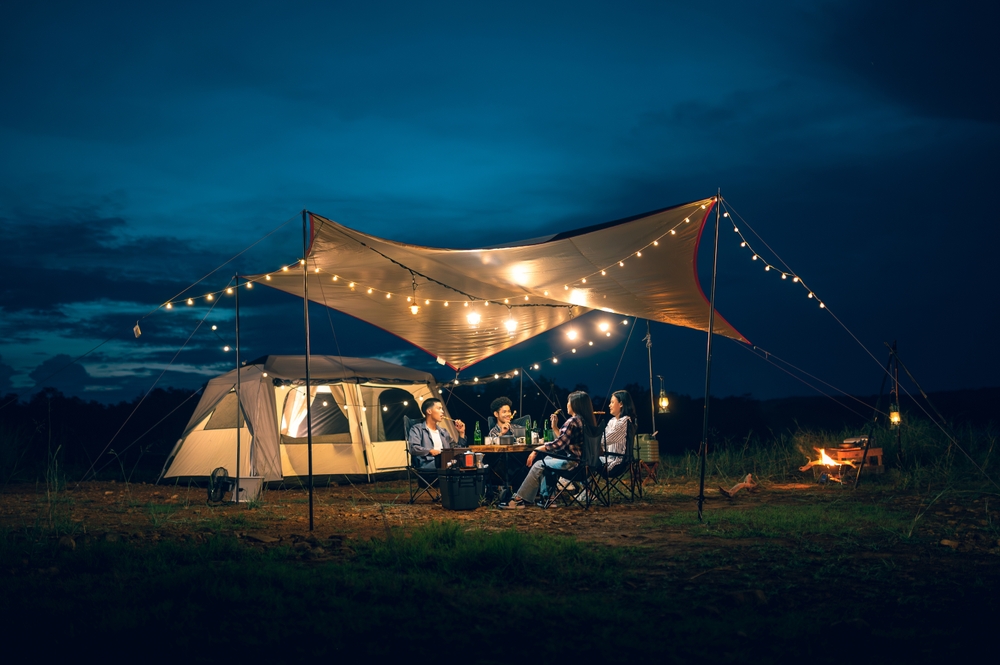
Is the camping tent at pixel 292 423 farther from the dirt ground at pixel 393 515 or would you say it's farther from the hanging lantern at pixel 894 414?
the hanging lantern at pixel 894 414

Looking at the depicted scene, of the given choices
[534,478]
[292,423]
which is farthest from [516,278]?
[292,423]

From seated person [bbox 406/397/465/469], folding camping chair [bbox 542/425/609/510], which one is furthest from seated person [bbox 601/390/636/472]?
seated person [bbox 406/397/465/469]

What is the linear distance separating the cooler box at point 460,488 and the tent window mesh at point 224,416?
369 cm

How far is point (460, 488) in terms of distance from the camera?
21.2 feet

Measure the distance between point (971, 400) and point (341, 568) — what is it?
84.5 feet

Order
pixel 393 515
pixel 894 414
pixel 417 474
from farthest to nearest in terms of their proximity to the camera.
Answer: pixel 894 414, pixel 417 474, pixel 393 515

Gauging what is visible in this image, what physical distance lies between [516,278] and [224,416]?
420 centimetres

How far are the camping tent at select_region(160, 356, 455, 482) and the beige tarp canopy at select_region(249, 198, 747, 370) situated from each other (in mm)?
863

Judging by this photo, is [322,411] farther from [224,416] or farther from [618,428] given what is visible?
[618,428]

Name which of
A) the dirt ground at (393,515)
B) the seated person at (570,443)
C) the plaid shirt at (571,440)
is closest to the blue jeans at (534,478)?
the seated person at (570,443)

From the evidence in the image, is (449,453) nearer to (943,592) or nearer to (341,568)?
(341,568)

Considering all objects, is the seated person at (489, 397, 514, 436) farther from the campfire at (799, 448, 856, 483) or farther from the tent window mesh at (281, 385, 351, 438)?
the campfire at (799, 448, 856, 483)

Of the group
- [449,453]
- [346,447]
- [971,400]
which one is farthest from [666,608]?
[971,400]

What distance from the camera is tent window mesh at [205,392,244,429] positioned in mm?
9031
